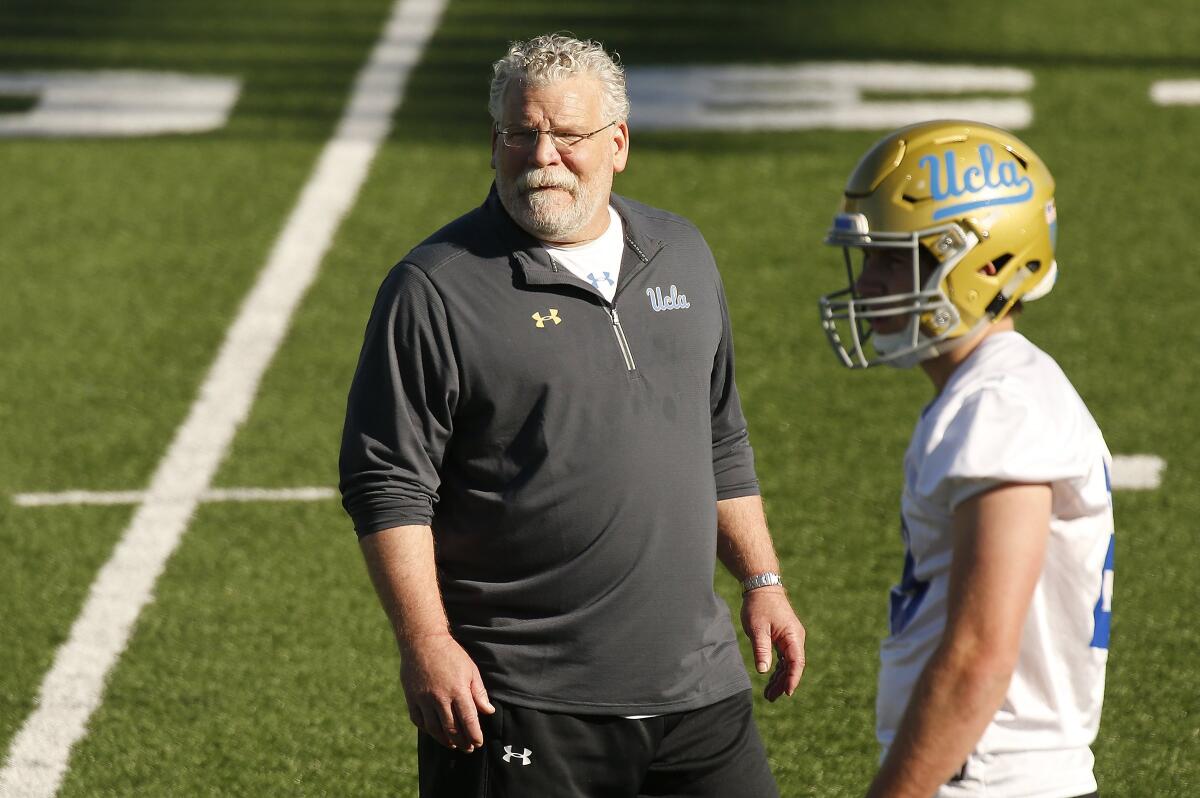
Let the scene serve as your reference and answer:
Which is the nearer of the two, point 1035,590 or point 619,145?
point 1035,590

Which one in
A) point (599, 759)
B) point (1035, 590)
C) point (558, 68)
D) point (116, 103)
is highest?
point (558, 68)

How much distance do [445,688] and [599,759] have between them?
36 cm

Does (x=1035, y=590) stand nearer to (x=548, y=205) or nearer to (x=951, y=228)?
(x=951, y=228)

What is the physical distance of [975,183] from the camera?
8.15 feet

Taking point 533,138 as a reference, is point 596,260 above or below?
below

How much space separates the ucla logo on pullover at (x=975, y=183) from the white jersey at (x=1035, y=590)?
0.66ft

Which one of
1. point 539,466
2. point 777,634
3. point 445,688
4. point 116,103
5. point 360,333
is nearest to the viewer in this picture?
point 445,688

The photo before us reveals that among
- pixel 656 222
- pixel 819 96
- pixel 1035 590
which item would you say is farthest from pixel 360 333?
pixel 1035 590

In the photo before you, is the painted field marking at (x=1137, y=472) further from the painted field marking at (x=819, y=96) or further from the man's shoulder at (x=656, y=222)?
the painted field marking at (x=819, y=96)

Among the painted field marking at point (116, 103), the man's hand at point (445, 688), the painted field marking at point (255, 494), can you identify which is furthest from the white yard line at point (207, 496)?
the painted field marking at point (116, 103)

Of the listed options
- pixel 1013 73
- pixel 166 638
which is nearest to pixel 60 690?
pixel 166 638

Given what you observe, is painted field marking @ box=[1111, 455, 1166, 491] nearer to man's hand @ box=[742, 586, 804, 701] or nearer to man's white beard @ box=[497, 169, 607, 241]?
man's hand @ box=[742, 586, 804, 701]

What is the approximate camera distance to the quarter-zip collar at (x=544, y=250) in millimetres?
3055

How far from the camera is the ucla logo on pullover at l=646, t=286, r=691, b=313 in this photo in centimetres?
316
